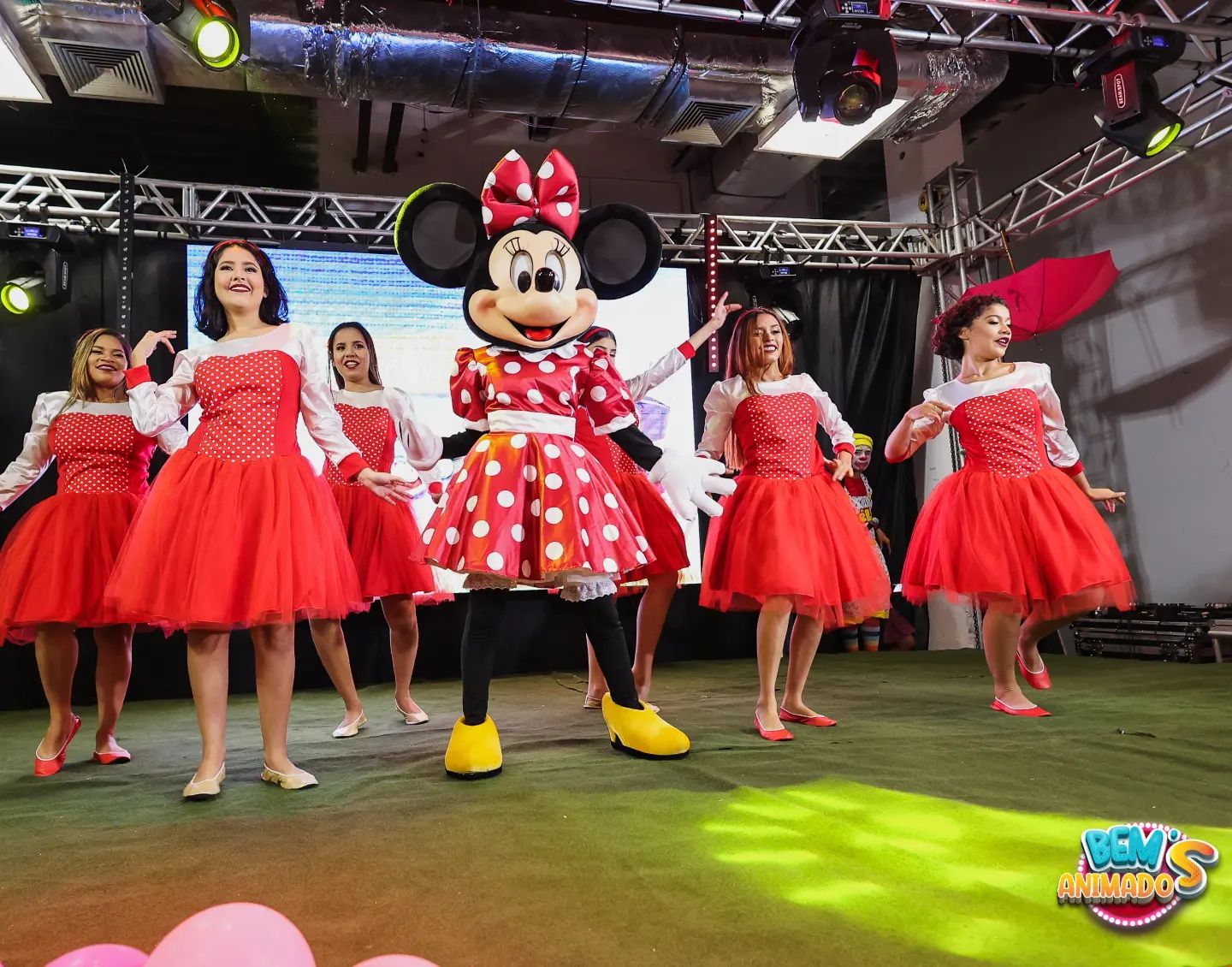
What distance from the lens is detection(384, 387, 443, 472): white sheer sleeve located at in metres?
2.52

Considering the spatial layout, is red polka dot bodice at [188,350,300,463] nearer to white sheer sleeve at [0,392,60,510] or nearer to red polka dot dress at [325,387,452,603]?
red polka dot dress at [325,387,452,603]

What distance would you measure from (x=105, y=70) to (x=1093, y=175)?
6.76 metres

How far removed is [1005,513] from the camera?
3168mm

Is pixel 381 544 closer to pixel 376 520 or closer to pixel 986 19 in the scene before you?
pixel 376 520

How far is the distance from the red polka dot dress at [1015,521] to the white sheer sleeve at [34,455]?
3.20 metres

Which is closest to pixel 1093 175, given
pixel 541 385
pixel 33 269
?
pixel 541 385

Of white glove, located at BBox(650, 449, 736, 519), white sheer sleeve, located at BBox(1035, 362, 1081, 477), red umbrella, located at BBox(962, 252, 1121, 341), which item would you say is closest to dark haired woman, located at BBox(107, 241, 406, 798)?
white glove, located at BBox(650, 449, 736, 519)

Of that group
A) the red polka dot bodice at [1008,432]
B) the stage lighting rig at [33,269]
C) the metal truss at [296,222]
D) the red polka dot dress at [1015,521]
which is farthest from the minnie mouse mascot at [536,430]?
the stage lighting rig at [33,269]

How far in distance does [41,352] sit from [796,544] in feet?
16.2

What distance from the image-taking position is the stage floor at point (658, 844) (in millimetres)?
1263

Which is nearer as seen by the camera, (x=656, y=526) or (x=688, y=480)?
(x=688, y=480)

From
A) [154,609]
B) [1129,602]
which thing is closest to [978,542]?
[1129,602]

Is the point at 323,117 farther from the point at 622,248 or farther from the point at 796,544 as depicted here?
the point at 796,544

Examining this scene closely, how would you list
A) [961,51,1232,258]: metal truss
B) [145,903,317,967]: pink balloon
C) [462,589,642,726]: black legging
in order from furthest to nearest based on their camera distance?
[961,51,1232,258]: metal truss, [462,589,642,726]: black legging, [145,903,317,967]: pink balloon
